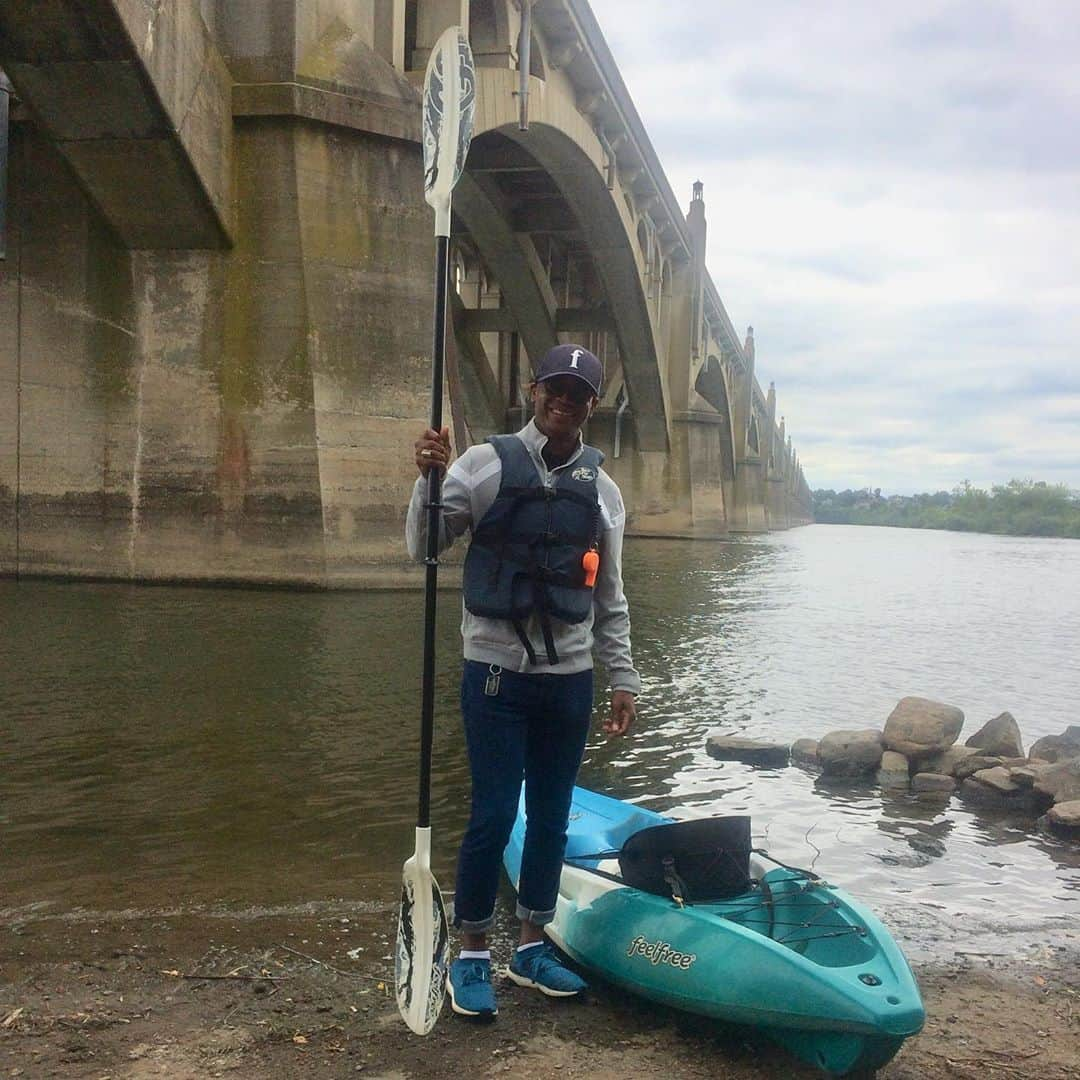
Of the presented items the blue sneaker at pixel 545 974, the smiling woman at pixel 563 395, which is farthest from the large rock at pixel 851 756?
the smiling woman at pixel 563 395

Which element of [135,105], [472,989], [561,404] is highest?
[135,105]

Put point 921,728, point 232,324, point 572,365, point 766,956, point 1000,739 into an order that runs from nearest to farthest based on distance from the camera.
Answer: point 766,956
point 572,365
point 921,728
point 1000,739
point 232,324

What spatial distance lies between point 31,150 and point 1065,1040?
1351cm

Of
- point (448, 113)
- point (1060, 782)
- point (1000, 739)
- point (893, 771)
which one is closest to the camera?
point (448, 113)

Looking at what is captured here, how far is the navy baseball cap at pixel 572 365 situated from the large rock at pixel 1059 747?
4.38 m

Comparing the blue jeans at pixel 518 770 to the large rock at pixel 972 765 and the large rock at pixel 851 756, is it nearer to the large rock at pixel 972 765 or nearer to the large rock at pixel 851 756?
the large rock at pixel 851 756

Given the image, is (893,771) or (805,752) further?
(805,752)

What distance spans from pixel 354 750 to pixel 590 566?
3.49m

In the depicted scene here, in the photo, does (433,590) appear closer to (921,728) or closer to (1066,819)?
(1066,819)

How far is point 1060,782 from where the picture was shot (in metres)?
5.73

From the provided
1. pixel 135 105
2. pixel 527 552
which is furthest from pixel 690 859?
pixel 135 105

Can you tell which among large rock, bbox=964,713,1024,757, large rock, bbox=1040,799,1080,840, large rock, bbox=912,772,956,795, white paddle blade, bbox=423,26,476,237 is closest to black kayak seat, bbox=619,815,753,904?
Result: white paddle blade, bbox=423,26,476,237

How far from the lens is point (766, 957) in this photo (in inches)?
117

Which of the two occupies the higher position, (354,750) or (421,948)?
(421,948)
